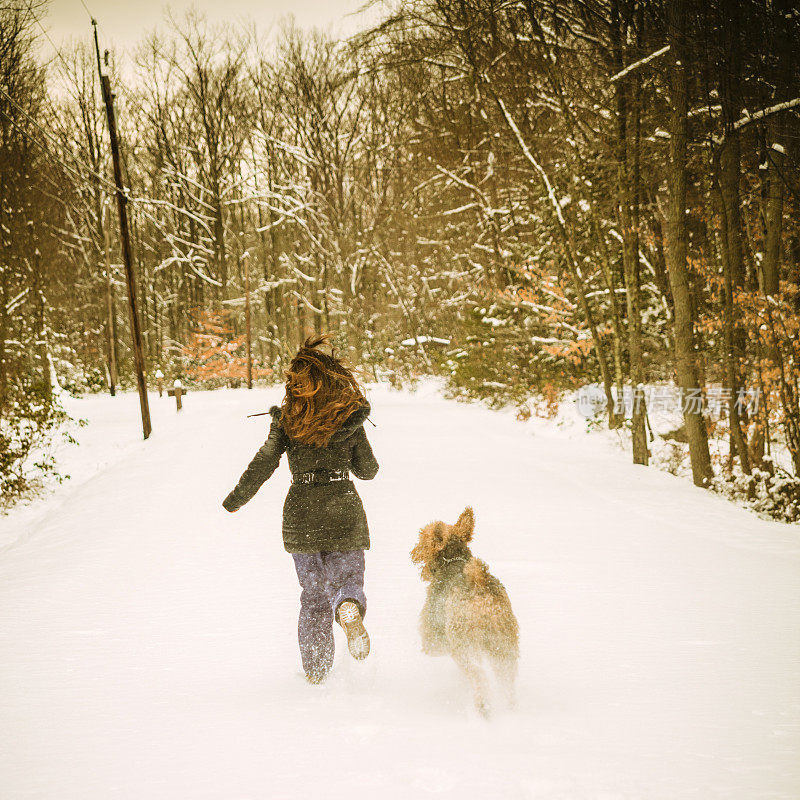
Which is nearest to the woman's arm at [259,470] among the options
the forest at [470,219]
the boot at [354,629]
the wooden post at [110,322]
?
the boot at [354,629]

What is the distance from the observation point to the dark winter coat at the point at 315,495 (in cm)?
384

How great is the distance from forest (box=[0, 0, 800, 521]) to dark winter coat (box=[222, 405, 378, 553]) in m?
6.69

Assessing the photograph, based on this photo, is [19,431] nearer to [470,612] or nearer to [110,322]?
[470,612]

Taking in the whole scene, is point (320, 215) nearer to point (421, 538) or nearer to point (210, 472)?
point (210, 472)

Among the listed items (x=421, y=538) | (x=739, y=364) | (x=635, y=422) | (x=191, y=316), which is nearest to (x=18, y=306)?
(x=191, y=316)

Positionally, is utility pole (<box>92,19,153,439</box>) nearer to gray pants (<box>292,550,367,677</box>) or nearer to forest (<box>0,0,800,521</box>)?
forest (<box>0,0,800,521</box>)

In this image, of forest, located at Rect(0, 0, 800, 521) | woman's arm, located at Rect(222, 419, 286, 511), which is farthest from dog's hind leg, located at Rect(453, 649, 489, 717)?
forest, located at Rect(0, 0, 800, 521)

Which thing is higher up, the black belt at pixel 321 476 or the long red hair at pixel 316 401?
the long red hair at pixel 316 401

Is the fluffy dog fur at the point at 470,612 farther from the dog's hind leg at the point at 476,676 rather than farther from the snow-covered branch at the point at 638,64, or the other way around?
the snow-covered branch at the point at 638,64

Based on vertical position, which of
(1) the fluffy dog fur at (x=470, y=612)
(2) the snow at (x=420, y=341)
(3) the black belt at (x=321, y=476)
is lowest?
(1) the fluffy dog fur at (x=470, y=612)

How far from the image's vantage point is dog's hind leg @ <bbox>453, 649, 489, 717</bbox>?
3.28 m

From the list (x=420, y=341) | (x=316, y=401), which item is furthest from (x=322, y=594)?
(x=420, y=341)

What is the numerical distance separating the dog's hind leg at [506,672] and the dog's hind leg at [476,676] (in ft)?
0.25

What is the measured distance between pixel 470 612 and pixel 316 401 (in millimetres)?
1386
